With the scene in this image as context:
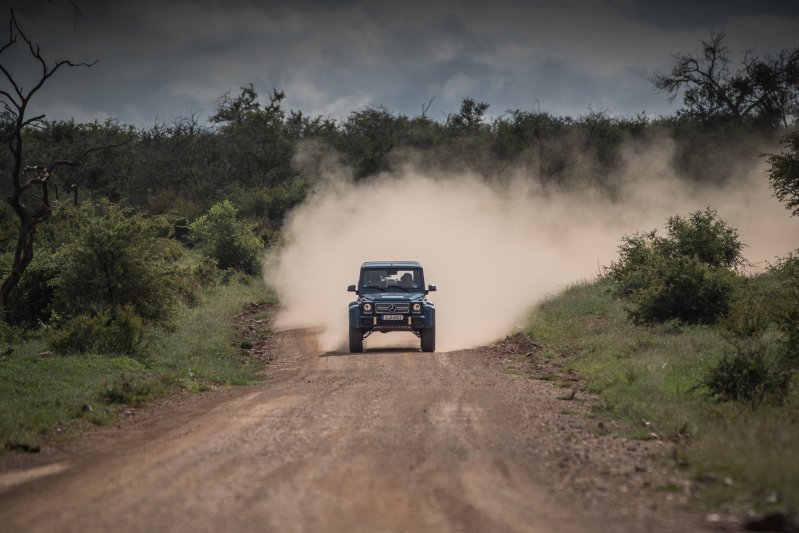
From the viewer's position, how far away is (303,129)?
291ft

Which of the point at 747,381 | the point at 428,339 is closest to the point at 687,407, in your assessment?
the point at 747,381

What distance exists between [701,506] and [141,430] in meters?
7.83

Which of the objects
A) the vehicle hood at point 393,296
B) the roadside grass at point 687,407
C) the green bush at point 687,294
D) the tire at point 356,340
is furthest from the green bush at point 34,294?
the green bush at point 687,294

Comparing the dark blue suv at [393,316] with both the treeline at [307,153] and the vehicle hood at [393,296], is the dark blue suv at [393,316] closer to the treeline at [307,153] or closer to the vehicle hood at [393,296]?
the vehicle hood at [393,296]

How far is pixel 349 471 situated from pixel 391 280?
15.4 metres

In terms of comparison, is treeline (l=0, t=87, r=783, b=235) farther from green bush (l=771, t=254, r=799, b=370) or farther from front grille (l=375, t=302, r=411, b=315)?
green bush (l=771, t=254, r=799, b=370)

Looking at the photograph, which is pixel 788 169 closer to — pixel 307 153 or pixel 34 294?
pixel 34 294

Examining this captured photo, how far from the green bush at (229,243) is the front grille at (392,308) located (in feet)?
72.1

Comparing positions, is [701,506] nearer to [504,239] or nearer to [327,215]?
[504,239]

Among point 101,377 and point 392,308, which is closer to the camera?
point 101,377

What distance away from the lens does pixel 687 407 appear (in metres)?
13.0

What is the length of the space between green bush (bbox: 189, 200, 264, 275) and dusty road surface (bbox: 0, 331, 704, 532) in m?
29.3

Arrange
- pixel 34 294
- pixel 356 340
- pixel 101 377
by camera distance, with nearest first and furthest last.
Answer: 1. pixel 101 377
2. pixel 356 340
3. pixel 34 294

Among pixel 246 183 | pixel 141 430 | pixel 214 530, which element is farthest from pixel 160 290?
pixel 246 183
